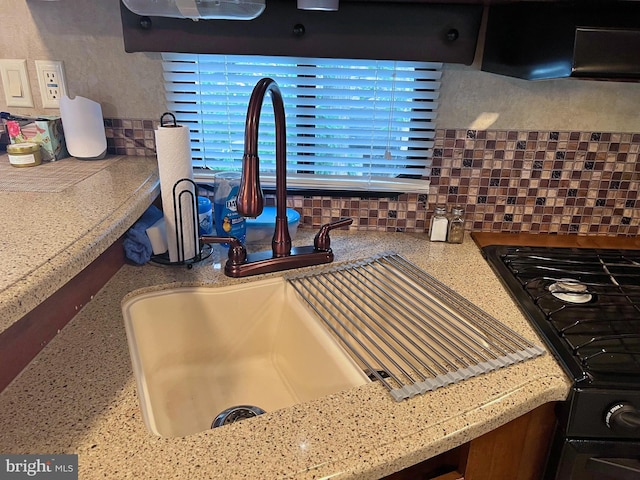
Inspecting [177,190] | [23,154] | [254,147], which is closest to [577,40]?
[254,147]

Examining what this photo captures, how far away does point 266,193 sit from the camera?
4.46 feet

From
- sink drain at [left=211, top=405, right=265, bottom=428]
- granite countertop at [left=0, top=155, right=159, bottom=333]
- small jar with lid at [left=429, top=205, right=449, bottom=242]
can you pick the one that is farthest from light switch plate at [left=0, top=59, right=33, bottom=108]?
small jar with lid at [left=429, top=205, right=449, bottom=242]

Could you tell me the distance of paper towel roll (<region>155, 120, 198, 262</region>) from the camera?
3.53 feet

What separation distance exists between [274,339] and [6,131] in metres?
0.92

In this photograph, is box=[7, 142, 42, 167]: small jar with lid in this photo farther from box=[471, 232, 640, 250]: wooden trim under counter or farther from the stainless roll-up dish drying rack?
box=[471, 232, 640, 250]: wooden trim under counter

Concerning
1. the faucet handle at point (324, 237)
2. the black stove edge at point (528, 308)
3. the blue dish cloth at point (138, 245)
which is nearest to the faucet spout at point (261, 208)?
the faucet handle at point (324, 237)

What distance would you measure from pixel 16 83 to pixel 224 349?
91 centimetres

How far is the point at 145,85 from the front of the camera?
1.27m

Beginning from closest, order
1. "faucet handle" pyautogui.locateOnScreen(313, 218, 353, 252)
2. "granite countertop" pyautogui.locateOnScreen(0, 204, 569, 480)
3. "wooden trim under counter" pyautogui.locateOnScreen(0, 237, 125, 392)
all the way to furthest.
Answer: "granite countertop" pyautogui.locateOnScreen(0, 204, 569, 480) < "wooden trim under counter" pyautogui.locateOnScreen(0, 237, 125, 392) < "faucet handle" pyautogui.locateOnScreen(313, 218, 353, 252)

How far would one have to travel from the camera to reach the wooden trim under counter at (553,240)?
1319 millimetres

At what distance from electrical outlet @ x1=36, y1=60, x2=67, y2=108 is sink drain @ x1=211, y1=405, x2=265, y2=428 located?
0.94 meters

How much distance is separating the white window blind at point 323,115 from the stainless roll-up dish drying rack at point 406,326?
0.30 meters

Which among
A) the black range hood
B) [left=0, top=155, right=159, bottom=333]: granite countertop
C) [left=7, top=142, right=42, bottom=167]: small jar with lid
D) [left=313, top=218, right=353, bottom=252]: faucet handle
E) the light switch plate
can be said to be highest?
the black range hood

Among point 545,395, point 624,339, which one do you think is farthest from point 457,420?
point 624,339
